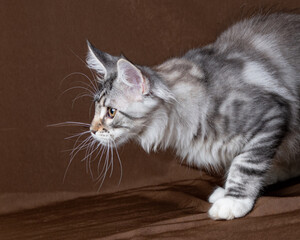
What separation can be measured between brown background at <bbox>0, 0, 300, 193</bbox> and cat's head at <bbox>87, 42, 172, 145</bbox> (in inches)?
20.5

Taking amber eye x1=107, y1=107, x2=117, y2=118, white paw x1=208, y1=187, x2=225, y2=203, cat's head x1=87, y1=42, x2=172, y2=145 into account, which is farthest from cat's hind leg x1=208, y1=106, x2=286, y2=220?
amber eye x1=107, y1=107, x2=117, y2=118

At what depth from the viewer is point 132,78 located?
158 centimetres

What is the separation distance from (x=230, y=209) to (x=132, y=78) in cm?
56

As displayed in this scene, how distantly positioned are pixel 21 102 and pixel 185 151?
2.80 ft

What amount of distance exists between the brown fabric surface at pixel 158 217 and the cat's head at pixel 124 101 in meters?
0.32

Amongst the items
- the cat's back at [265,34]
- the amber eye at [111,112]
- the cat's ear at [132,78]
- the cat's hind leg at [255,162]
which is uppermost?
the cat's back at [265,34]

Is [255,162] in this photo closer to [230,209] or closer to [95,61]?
[230,209]

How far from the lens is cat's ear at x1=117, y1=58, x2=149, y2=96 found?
153 cm

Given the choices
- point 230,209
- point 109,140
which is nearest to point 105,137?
point 109,140

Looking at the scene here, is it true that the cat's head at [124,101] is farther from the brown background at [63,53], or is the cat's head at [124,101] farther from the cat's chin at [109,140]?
the brown background at [63,53]

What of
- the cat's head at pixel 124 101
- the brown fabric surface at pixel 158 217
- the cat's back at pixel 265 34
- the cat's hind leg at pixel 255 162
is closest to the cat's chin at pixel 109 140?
the cat's head at pixel 124 101

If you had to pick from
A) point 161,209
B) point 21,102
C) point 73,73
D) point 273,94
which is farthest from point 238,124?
point 21,102

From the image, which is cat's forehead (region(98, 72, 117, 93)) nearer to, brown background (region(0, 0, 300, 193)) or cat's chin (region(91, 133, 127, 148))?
cat's chin (region(91, 133, 127, 148))

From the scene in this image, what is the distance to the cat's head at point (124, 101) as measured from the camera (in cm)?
159
